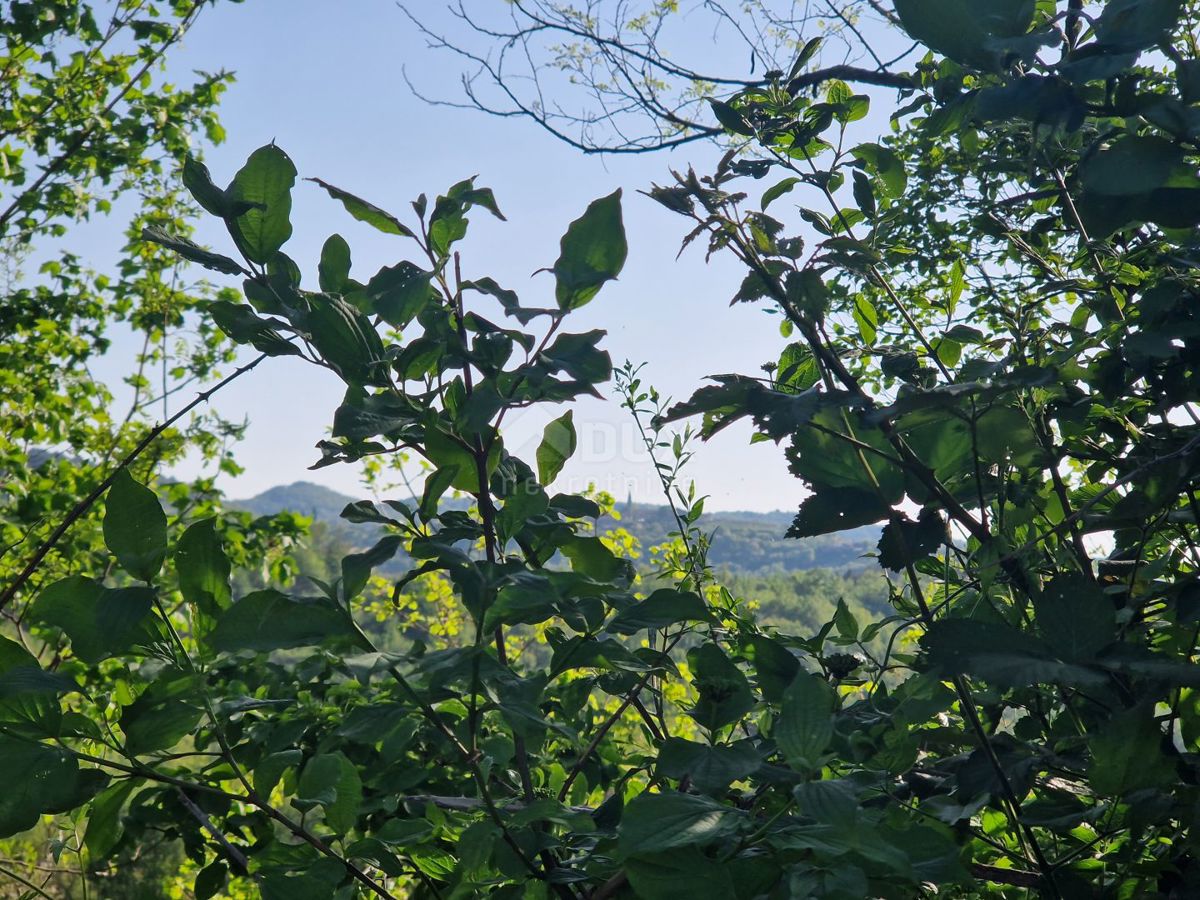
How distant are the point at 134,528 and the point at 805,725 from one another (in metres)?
0.49

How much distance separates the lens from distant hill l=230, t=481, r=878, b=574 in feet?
5.29

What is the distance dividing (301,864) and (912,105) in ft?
3.06

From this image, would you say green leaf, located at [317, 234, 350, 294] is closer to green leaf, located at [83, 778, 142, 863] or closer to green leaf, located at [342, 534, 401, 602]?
green leaf, located at [342, 534, 401, 602]

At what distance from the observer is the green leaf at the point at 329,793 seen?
2.57ft

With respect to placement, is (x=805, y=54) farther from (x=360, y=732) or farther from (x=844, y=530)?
(x=360, y=732)

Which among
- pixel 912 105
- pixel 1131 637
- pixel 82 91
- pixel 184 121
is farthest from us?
pixel 184 121

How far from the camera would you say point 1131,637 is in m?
0.84

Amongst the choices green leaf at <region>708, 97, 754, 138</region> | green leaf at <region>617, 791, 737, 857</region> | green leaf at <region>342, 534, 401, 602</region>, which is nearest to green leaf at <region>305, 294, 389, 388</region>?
green leaf at <region>342, 534, 401, 602</region>

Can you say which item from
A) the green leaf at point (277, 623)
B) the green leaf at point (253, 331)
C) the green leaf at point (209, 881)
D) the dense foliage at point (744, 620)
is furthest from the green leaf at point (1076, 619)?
the green leaf at point (209, 881)

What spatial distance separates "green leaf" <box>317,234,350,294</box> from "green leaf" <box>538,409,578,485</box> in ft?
0.73

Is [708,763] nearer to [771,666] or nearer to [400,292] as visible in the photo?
[771,666]

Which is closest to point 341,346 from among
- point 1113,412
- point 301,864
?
point 301,864

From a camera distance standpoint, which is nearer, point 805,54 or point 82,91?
point 805,54

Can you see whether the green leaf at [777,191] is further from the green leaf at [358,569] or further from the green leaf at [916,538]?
the green leaf at [358,569]
